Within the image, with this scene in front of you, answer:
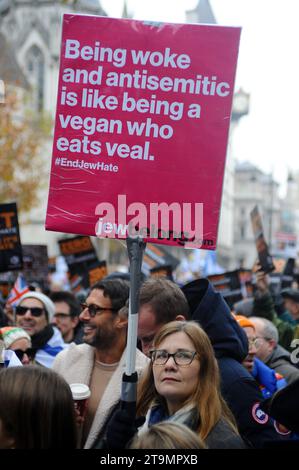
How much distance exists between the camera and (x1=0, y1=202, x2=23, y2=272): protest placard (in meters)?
6.98

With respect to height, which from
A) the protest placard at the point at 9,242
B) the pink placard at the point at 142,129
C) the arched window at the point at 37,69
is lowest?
the protest placard at the point at 9,242

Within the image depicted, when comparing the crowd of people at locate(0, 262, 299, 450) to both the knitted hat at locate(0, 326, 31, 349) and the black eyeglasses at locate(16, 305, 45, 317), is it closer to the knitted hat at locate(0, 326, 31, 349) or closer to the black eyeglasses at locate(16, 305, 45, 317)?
the knitted hat at locate(0, 326, 31, 349)

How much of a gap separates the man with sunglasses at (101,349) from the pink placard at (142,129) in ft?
2.48

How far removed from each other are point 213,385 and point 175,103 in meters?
1.28

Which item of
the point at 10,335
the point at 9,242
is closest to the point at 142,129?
the point at 10,335

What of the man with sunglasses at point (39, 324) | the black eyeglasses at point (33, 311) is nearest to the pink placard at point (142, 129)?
the man with sunglasses at point (39, 324)

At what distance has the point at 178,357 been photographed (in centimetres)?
332

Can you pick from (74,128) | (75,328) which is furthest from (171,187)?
(75,328)

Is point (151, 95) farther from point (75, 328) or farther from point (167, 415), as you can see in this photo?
point (75, 328)

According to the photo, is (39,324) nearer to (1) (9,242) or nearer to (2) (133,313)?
(1) (9,242)

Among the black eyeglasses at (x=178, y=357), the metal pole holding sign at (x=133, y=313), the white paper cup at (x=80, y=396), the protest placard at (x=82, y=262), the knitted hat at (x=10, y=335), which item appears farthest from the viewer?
the protest placard at (x=82, y=262)

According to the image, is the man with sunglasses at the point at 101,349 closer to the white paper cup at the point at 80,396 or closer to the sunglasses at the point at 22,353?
the white paper cup at the point at 80,396

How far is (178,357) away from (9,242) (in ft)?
13.1

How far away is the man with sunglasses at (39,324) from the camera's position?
20.2ft
